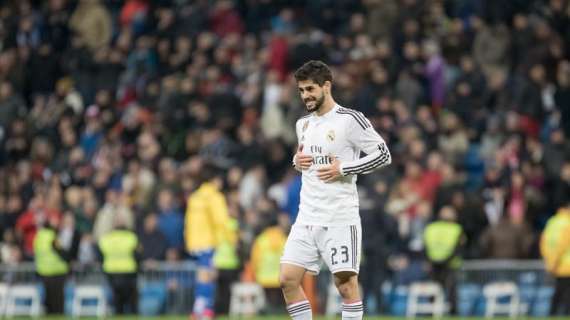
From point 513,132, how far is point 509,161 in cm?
77

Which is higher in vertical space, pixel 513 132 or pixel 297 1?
pixel 297 1

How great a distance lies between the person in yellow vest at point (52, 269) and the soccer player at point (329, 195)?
10.3 meters

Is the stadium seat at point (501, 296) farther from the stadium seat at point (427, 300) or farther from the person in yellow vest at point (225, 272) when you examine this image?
the person in yellow vest at point (225, 272)

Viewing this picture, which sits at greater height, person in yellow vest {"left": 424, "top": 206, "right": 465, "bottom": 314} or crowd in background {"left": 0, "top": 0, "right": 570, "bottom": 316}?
crowd in background {"left": 0, "top": 0, "right": 570, "bottom": 316}

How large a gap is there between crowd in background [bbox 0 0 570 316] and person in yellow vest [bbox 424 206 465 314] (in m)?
0.39

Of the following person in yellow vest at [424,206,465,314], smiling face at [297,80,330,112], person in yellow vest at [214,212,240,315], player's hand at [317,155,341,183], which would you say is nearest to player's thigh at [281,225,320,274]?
player's hand at [317,155,341,183]

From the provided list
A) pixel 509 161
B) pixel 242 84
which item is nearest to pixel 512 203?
pixel 509 161

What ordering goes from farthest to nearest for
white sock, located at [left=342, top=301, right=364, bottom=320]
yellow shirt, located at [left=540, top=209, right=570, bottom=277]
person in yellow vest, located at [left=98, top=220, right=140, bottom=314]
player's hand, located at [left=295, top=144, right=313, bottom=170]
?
1. person in yellow vest, located at [left=98, top=220, right=140, bottom=314]
2. yellow shirt, located at [left=540, top=209, right=570, bottom=277]
3. player's hand, located at [left=295, top=144, right=313, bottom=170]
4. white sock, located at [left=342, top=301, right=364, bottom=320]

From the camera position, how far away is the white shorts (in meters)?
11.5

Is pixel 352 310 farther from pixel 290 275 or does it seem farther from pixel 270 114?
pixel 270 114

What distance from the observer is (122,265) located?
2112cm

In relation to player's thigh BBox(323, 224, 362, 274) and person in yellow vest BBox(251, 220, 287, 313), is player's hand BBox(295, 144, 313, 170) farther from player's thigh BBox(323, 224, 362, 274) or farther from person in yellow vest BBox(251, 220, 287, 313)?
person in yellow vest BBox(251, 220, 287, 313)

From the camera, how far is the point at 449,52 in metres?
24.4

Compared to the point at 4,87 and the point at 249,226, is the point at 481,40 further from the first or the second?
the point at 4,87
